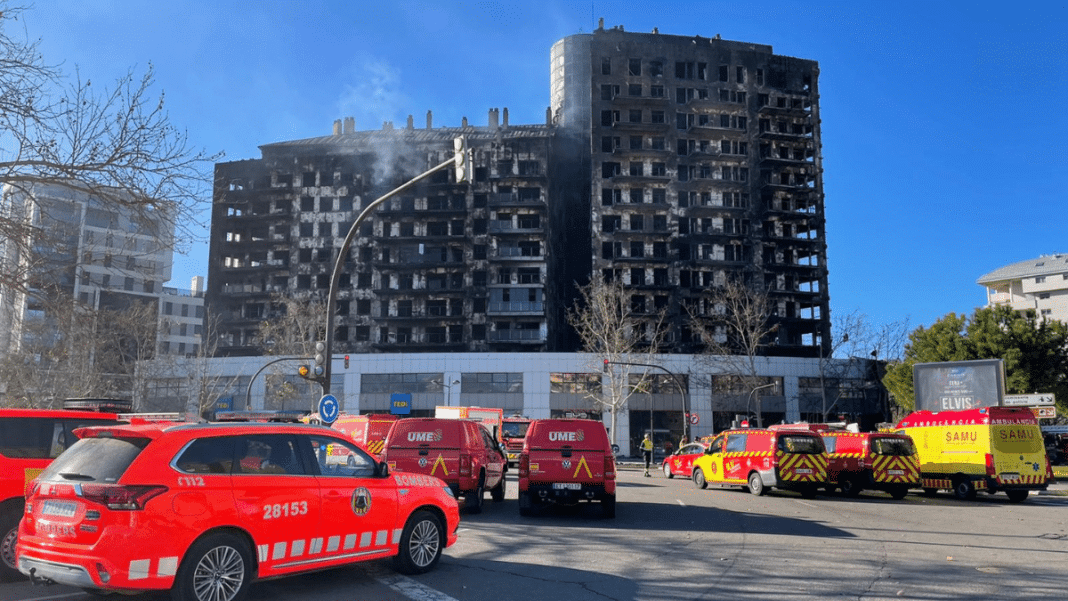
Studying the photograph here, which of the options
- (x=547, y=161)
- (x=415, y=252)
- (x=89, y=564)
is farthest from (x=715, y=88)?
(x=89, y=564)

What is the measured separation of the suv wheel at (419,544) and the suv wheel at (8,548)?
4.01 meters

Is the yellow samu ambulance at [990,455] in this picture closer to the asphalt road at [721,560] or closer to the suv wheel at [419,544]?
the asphalt road at [721,560]

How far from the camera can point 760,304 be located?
62.5m

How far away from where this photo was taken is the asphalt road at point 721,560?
7781mm

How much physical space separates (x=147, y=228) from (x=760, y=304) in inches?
2177

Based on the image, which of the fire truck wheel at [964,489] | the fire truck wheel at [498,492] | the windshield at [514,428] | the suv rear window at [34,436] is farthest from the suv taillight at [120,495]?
the windshield at [514,428]

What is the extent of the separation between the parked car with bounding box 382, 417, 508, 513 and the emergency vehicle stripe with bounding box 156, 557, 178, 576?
8358 mm

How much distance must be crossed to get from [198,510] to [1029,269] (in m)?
112

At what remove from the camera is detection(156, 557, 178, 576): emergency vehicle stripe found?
20.4ft

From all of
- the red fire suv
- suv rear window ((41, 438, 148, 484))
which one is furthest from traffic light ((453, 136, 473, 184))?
suv rear window ((41, 438, 148, 484))

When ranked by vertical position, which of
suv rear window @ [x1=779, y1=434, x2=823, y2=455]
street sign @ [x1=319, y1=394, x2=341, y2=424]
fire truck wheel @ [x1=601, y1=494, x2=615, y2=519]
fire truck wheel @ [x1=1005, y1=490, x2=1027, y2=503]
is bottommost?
fire truck wheel @ [x1=1005, y1=490, x2=1027, y2=503]

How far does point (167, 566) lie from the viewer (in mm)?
6270

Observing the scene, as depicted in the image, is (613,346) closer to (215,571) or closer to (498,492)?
(498,492)

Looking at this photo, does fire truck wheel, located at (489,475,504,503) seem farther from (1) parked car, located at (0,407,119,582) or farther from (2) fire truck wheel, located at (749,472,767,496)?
(1) parked car, located at (0,407,119,582)
